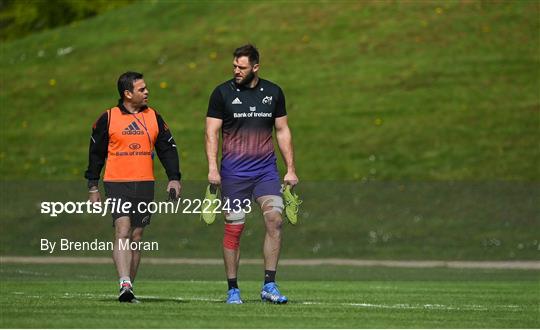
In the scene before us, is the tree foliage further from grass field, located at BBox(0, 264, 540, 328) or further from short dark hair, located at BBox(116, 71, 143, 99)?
short dark hair, located at BBox(116, 71, 143, 99)

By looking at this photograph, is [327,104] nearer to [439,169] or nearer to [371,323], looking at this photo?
[439,169]

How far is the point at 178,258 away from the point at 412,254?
185 inches

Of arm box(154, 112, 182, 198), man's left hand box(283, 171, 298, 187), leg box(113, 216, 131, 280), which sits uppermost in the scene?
arm box(154, 112, 182, 198)

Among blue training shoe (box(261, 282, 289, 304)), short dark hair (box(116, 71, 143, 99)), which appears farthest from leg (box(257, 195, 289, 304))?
short dark hair (box(116, 71, 143, 99))

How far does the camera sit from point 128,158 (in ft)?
A: 42.7

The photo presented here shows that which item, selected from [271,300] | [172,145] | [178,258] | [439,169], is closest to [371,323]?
[271,300]

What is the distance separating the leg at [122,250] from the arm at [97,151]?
31cm

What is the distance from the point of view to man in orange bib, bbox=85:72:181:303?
1291 cm

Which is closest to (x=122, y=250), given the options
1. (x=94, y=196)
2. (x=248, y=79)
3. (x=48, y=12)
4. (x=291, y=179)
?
(x=94, y=196)

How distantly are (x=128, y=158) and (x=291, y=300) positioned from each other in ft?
7.70

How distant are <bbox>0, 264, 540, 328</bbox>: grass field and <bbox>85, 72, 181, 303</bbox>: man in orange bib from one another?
2.15ft

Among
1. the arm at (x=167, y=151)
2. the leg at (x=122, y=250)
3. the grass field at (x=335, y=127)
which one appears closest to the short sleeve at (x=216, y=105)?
the arm at (x=167, y=151)

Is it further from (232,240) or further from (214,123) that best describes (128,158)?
(232,240)

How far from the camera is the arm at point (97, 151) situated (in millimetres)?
12945
